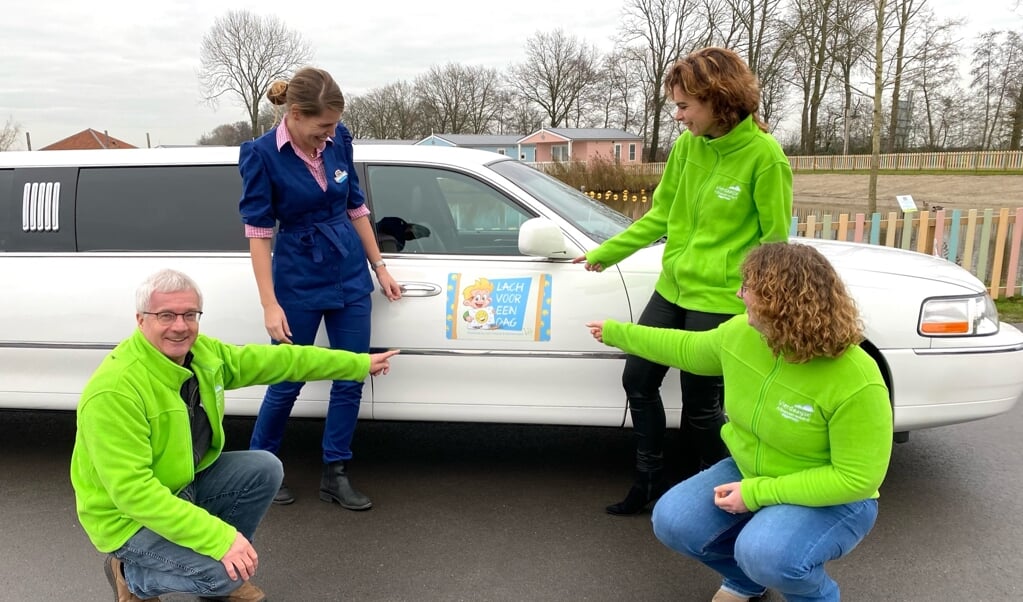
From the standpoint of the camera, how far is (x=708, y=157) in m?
2.79

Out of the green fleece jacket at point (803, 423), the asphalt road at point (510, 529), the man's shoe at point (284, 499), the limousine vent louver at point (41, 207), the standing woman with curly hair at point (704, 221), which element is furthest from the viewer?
the limousine vent louver at point (41, 207)

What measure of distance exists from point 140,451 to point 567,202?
2.26 metres

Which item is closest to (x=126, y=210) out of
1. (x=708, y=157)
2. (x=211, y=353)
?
(x=211, y=353)

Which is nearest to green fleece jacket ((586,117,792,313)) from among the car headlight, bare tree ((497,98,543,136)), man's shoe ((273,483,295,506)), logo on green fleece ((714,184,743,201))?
logo on green fleece ((714,184,743,201))

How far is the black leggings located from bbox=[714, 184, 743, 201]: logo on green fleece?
0.42 meters

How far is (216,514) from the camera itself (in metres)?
2.52

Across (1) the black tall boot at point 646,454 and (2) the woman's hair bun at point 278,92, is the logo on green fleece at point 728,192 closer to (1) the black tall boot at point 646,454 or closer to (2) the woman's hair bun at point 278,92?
(1) the black tall boot at point 646,454

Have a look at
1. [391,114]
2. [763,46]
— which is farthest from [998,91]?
[391,114]

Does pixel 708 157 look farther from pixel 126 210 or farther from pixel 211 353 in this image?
pixel 126 210

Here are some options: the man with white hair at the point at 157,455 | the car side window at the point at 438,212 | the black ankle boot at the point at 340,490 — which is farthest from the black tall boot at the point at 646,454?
the man with white hair at the point at 157,455

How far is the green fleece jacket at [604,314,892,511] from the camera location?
2.01 meters

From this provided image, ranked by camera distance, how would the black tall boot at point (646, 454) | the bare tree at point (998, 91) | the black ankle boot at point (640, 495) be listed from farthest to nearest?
the bare tree at point (998, 91), the black ankle boot at point (640, 495), the black tall boot at point (646, 454)

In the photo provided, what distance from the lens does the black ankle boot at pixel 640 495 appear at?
321 centimetres

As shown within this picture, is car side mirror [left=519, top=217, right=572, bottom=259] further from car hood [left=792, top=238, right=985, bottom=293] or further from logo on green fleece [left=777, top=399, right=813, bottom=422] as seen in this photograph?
logo on green fleece [left=777, top=399, right=813, bottom=422]
